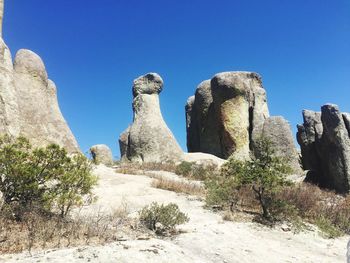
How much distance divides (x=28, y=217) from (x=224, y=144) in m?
20.4

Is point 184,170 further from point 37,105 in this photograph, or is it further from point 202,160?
point 37,105

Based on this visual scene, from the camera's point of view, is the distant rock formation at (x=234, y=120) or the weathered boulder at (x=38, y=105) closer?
the weathered boulder at (x=38, y=105)

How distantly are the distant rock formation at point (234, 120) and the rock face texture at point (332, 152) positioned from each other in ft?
9.52

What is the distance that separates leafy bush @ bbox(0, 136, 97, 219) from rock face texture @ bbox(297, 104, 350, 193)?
13.2 metres

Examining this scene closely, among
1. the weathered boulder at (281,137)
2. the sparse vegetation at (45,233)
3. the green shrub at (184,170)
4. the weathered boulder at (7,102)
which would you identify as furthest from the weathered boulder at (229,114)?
the sparse vegetation at (45,233)

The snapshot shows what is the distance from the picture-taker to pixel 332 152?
58.4ft

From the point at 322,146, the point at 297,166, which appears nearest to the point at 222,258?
the point at 322,146

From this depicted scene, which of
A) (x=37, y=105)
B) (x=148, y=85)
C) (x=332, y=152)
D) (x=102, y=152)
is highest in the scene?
(x=148, y=85)

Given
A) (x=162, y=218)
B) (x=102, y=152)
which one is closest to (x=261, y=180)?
(x=162, y=218)

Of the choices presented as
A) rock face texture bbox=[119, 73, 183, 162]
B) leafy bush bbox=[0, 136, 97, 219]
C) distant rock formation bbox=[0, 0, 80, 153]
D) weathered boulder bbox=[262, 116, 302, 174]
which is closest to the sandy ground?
leafy bush bbox=[0, 136, 97, 219]

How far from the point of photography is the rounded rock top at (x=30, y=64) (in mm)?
18625

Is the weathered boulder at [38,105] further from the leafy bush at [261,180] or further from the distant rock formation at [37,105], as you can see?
the leafy bush at [261,180]

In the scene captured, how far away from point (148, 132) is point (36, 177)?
1720cm

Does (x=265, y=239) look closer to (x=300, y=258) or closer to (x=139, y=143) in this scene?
(x=300, y=258)
